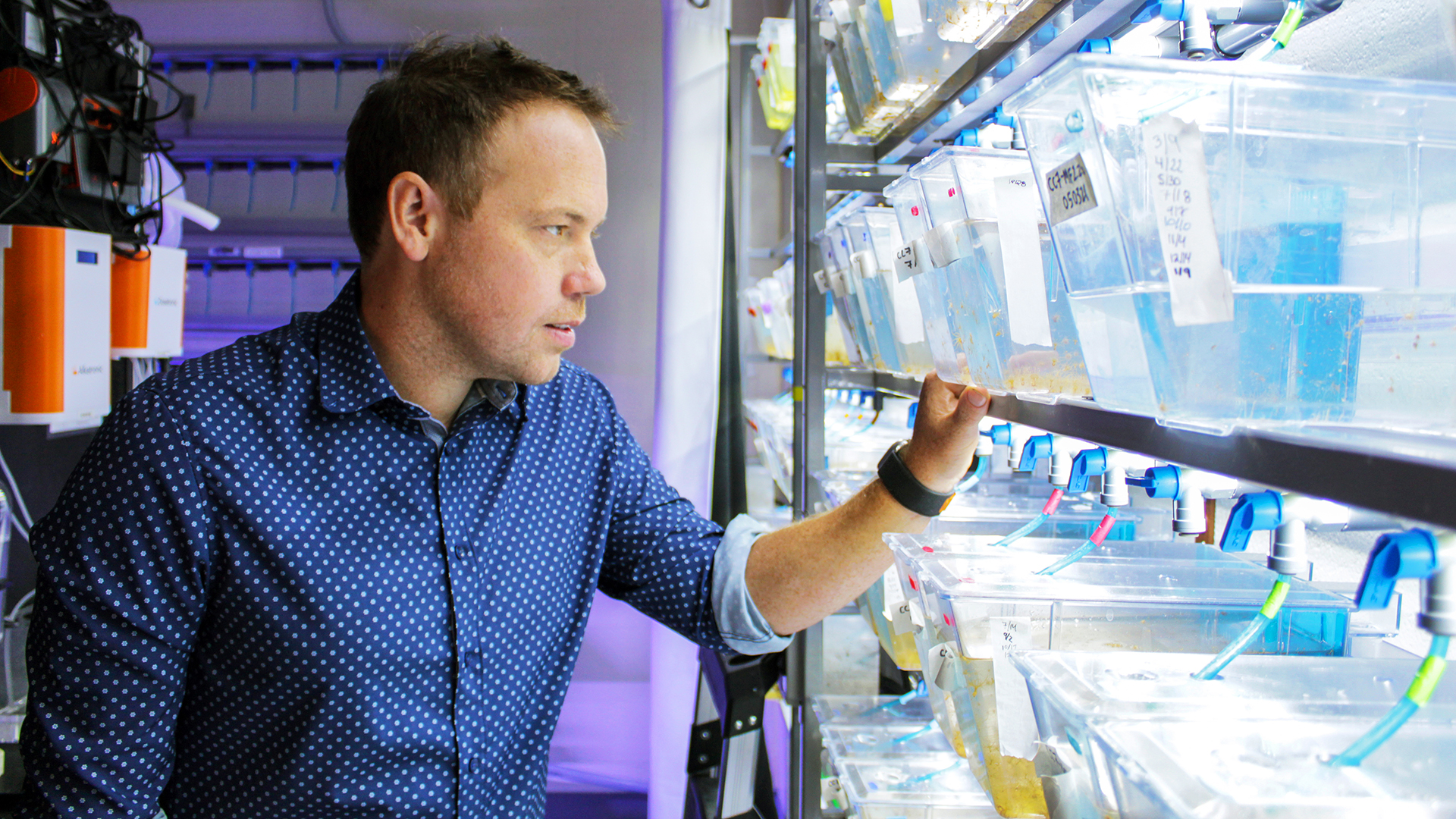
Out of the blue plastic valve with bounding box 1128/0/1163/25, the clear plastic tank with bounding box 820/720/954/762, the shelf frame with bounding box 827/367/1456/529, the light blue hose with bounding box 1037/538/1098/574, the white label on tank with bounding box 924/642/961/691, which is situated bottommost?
the clear plastic tank with bounding box 820/720/954/762

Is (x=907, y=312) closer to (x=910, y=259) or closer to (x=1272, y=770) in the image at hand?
(x=910, y=259)

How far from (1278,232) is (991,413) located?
411 millimetres

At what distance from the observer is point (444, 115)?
119 cm

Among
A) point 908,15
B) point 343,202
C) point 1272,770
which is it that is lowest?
point 1272,770

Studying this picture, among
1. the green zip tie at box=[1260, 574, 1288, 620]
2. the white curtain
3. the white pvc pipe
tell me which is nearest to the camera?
the green zip tie at box=[1260, 574, 1288, 620]

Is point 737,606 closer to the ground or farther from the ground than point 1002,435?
closer to the ground

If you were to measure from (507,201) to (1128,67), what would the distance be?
81cm

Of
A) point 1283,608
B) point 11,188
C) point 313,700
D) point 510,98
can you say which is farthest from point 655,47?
point 1283,608

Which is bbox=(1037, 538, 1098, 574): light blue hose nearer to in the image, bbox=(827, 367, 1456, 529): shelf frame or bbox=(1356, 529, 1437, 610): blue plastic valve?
bbox=(827, 367, 1456, 529): shelf frame

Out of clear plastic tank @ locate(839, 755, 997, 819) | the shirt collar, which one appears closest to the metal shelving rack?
clear plastic tank @ locate(839, 755, 997, 819)

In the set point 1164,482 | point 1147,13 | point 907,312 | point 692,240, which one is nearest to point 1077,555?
point 1164,482

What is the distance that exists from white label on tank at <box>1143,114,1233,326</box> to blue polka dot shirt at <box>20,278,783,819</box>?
89cm

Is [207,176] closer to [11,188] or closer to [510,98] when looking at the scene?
[11,188]

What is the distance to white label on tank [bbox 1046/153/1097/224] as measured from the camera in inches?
23.8
